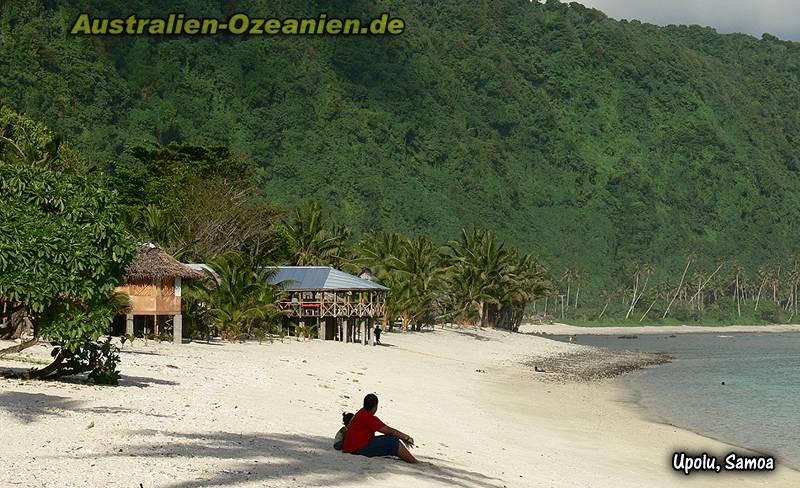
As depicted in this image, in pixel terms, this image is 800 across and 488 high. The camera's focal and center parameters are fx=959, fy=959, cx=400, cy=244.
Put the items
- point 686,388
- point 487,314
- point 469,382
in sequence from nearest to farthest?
point 469,382 → point 686,388 → point 487,314

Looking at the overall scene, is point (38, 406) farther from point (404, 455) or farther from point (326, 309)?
point (326, 309)

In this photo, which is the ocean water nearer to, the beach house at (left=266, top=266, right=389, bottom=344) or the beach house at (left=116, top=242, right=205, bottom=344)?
the beach house at (left=266, top=266, right=389, bottom=344)

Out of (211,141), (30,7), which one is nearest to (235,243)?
(211,141)

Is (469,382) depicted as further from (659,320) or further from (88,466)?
(659,320)

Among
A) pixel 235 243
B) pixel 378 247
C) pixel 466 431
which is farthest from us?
pixel 378 247

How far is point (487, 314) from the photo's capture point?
8250 cm

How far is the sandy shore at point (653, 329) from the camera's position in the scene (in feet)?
412

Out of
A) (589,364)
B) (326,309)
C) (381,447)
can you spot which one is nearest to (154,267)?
(326,309)

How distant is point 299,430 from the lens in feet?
50.0

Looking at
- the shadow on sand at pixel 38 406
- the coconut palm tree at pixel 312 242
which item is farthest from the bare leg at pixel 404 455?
the coconut palm tree at pixel 312 242

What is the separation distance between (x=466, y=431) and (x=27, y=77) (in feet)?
526

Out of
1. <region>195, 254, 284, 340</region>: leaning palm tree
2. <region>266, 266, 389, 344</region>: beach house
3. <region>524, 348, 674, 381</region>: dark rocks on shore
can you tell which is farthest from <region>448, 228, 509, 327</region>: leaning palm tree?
<region>195, 254, 284, 340</region>: leaning palm tree

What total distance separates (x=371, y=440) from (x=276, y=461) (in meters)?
1.47

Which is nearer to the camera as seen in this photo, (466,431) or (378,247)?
(466,431)
